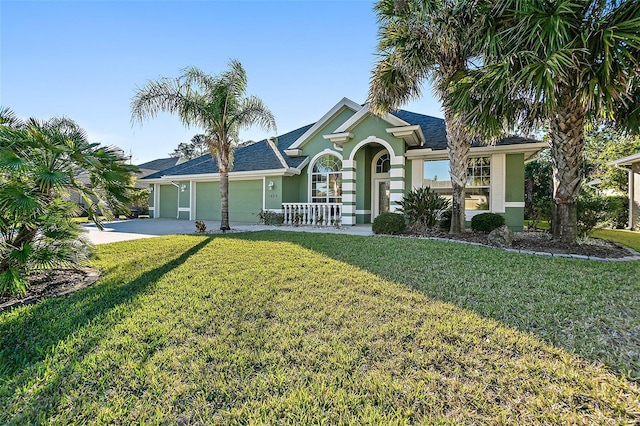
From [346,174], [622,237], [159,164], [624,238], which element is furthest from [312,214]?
[159,164]

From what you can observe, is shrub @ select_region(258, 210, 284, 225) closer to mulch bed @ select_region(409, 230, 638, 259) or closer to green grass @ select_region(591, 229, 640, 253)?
mulch bed @ select_region(409, 230, 638, 259)

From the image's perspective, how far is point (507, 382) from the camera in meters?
2.68

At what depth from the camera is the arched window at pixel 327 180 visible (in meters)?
16.1

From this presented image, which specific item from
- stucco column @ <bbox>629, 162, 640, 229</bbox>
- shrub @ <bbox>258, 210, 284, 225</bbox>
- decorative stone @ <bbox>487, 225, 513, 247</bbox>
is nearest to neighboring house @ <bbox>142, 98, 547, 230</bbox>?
shrub @ <bbox>258, 210, 284, 225</bbox>

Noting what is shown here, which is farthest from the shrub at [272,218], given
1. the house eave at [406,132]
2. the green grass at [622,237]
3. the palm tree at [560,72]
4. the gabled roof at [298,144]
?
the green grass at [622,237]

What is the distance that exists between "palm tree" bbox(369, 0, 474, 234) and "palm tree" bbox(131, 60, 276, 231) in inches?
216

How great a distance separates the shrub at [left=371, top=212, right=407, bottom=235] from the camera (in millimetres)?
11117

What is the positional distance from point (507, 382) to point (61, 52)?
14977 millimetres

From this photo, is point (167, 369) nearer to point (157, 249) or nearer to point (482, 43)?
point (157, 249)

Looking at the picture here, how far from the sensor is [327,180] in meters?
16.4

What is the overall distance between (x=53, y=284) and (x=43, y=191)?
174 centimetres

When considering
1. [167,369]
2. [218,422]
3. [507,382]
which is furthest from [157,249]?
[507,382]

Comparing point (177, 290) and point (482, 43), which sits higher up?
point (482, 43)

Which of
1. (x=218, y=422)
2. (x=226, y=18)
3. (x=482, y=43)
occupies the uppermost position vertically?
(x=226, y=18)
